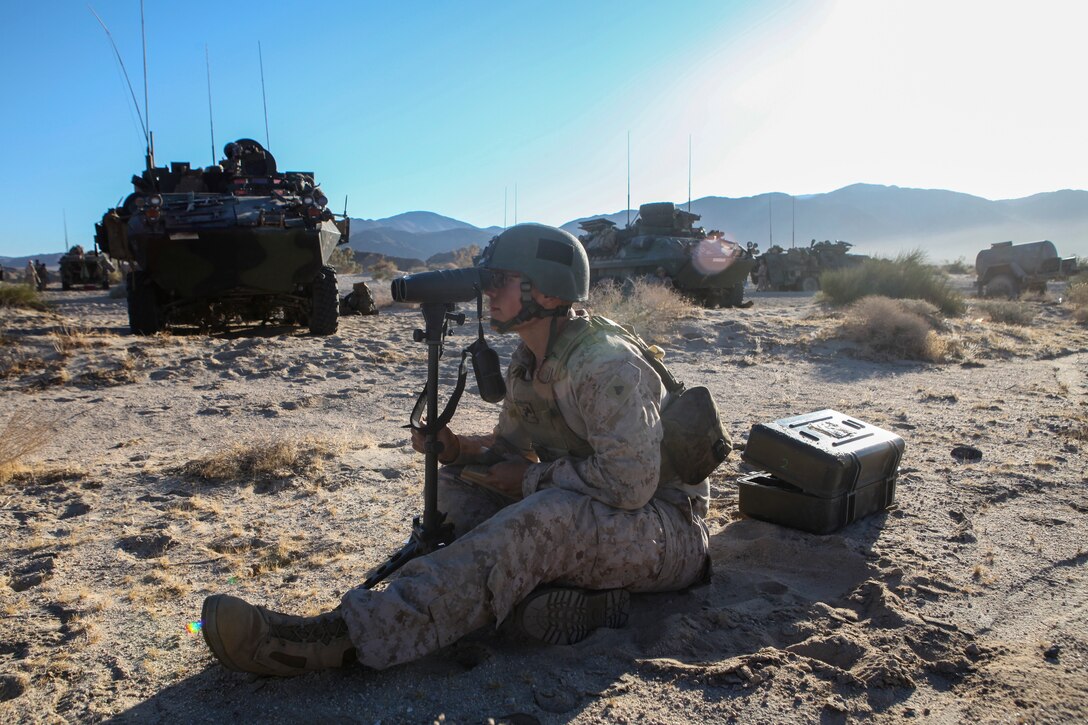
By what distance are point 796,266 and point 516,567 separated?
25.6 meters

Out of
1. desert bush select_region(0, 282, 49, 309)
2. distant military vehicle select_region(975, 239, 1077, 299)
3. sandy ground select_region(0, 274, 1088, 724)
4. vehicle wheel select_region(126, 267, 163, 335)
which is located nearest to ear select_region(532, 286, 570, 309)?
sandy ground select_region(0, 274, 1088, 724)

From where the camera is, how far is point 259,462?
4.18m

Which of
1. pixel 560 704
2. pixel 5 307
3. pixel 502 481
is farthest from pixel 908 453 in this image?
pixel 5 307

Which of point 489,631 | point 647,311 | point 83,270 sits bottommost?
point 489,631

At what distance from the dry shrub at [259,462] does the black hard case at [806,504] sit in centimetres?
228

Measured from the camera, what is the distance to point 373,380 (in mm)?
6941

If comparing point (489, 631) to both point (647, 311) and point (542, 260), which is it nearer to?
point (542, 260)

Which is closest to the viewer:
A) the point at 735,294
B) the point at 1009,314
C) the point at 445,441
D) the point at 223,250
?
the point at 445,441

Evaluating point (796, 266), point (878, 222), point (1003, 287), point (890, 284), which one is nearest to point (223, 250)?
point (890, 284)

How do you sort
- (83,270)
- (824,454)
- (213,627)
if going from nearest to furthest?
(213,627), (824,454), (83,270)

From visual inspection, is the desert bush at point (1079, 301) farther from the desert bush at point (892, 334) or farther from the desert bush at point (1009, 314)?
the desert bush at point (892, 334)

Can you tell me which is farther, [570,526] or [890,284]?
[890,284]

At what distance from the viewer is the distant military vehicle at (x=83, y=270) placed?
978 inches

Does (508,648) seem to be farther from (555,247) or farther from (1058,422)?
(1058,422)
